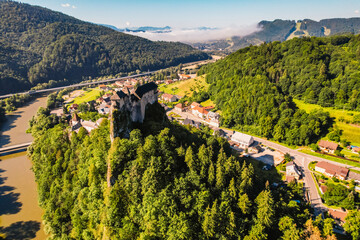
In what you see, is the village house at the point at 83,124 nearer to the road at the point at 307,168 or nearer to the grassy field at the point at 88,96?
the road at the point at 307,168

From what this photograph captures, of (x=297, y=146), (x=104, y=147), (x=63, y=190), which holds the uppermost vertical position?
(x=104, y=147)

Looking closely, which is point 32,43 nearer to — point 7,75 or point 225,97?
point 7,75

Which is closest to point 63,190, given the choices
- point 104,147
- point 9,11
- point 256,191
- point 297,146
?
point 104,147

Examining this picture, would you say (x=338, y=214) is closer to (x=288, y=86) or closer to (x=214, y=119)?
(x=214, y=119)

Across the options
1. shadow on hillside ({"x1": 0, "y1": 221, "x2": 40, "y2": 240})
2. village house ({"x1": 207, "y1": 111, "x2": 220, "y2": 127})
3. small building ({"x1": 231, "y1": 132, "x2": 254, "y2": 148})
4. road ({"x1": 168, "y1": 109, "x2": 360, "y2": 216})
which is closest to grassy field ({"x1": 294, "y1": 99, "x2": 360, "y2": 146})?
road ({"x1": 168, "y1": 109, "x2": 360, "y2": 216})

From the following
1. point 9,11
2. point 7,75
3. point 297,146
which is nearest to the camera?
point 297,146

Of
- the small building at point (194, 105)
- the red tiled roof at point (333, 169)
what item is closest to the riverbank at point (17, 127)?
the small building at point (194, 105)
